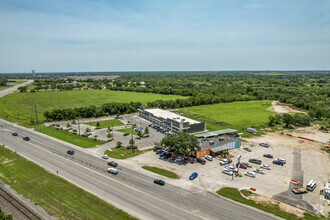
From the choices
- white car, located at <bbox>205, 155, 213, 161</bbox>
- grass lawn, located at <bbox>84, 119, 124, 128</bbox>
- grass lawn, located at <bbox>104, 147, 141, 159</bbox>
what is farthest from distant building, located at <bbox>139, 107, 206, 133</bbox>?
grass lawn, located at <bbox>104, 147, 141, 159</bbox>

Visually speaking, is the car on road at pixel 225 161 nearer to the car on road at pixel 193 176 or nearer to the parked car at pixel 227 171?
the parked car at pixel 227 171

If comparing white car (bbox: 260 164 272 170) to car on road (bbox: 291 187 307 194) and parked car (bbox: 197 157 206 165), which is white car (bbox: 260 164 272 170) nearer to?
car on road (bbox: 291 187 307 194)

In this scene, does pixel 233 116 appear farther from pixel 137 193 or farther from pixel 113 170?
pixel 137 193

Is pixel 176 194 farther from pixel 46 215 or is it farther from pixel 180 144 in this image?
pixel 46 215

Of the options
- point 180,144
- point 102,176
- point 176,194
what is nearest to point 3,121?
point 102,176

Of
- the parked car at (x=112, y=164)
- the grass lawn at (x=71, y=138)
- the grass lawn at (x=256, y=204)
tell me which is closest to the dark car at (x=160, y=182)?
the grass lawn at (x=256, y=204)

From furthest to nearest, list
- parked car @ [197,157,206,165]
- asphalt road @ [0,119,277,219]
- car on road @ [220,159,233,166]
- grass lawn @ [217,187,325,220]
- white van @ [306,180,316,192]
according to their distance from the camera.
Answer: parked car @ [197,157,206,165]
car on road @ [220,159,233,166]
white van @ [306,180,316,192]
asphalt road @ [0,119,277,219]
grass lawn @ [217,187,325,220]

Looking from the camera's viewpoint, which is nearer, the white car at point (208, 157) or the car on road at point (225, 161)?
the car on road at point (225, 161)
